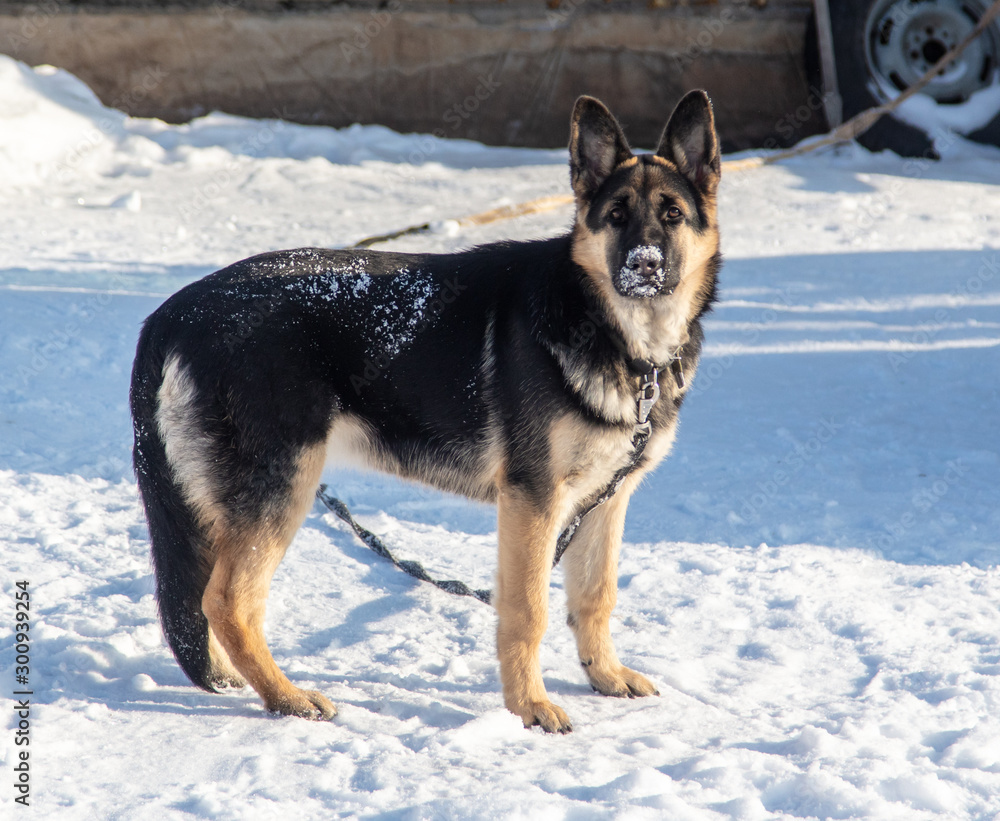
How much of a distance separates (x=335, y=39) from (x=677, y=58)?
3583 mm

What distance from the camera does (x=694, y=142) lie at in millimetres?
2934

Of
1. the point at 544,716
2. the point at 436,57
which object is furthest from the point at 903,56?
the point at 544,716

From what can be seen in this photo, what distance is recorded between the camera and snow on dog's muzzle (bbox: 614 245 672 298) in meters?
2.69

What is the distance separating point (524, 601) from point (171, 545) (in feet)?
3.68

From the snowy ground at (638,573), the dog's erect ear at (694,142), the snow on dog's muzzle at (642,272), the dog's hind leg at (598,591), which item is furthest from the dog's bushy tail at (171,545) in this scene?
the dog's erect ear at (694,142)

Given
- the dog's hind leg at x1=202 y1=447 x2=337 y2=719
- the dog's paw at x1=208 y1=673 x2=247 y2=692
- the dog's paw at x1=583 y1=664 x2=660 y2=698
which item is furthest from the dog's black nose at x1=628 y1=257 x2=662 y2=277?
the dog's paw at x1=208 y1=673 x2=247 y2=692

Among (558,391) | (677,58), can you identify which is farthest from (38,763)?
(677,58)

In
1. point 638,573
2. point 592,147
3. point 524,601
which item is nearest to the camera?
point 524,601

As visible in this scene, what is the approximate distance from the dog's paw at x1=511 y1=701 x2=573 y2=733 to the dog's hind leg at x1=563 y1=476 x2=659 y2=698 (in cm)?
30

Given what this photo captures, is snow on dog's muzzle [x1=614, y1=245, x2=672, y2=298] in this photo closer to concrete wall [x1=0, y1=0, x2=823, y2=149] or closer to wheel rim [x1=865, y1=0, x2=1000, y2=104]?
concrete wall [x1=0, y1=0, x2=823, y2=149]

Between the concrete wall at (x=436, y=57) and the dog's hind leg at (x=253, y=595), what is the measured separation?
7557 millimetres

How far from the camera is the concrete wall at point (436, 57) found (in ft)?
29.8

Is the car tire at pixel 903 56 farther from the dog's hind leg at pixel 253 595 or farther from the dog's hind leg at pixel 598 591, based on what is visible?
the dog's hind leg at pixel 253 595

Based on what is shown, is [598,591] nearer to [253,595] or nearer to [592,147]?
[253,595]
